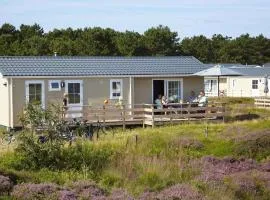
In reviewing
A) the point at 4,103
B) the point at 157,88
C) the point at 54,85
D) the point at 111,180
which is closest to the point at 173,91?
the point at 157,88

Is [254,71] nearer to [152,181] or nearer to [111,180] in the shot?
[152,181]

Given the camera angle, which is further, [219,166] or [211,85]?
[211,85]

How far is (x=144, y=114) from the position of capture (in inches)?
960

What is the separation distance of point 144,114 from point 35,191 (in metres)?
13.9

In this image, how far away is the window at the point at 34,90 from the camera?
914 inches

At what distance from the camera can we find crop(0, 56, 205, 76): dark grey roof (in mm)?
23609

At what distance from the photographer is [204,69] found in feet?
92.5

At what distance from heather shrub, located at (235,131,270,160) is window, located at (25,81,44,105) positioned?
31.3 ft

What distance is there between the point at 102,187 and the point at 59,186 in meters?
0.95

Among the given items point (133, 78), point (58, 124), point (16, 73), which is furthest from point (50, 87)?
point (58, 124)

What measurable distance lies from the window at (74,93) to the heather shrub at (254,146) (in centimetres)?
913

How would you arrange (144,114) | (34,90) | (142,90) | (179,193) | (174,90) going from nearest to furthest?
(179,193)
(34,90)
(144,114)
(142,90)
(174,90)

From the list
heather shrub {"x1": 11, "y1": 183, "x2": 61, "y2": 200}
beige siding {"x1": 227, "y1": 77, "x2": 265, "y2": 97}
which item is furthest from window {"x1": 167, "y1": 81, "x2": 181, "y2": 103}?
beige siding {"x1": 227, "y1": 77, "x2": 265, "y2": 97}

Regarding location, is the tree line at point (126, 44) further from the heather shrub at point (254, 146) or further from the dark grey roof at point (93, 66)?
the heather shrub at point (254, 146)
